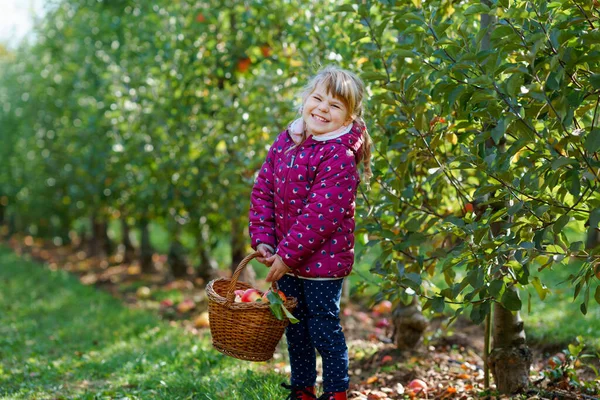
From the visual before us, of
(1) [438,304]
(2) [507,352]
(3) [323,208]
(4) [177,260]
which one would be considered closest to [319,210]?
(3) [323,208]

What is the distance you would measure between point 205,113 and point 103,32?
2.47 metres

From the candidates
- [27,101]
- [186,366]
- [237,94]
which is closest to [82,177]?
[27,101]

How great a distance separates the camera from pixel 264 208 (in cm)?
309

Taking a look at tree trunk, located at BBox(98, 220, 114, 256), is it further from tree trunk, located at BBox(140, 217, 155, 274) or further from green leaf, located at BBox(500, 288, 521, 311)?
green leaf, located at BBox(500, 288, 521, 311)

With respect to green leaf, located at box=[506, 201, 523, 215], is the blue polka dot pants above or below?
below

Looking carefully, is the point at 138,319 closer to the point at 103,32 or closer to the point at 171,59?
the point at 171,59

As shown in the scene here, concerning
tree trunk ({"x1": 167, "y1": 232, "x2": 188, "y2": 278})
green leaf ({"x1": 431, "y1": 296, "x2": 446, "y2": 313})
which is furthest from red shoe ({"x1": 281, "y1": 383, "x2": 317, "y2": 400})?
tree trunk ({"x1": 167, "y1": 232, "x2": 188, "y2": 278})

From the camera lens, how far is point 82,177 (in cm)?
888

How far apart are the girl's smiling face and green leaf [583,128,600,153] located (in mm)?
1068

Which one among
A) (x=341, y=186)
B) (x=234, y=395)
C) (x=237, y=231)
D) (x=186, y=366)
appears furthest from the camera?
(x=237, y=231)

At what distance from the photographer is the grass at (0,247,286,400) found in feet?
11.8

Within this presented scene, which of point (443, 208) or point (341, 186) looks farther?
point (443, 208)

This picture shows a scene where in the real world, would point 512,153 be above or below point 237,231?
above

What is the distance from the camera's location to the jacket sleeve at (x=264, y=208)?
10.0ft
